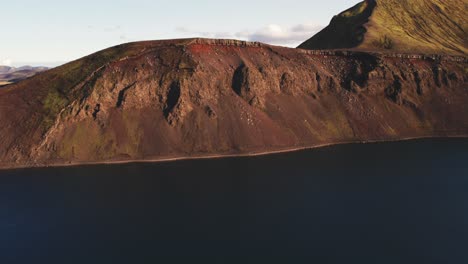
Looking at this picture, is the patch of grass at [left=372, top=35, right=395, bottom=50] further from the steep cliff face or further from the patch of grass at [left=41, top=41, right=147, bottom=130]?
the patch of grass at [left=41, top=41, right=147, bottom=130]

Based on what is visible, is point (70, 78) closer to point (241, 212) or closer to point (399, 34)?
point (241, 212)

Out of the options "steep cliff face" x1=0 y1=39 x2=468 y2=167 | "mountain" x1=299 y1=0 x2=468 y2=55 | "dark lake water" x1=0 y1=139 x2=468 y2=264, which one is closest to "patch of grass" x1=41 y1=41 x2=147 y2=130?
"steep cliff face" x1=0 y1=39 x2=468 y2=167

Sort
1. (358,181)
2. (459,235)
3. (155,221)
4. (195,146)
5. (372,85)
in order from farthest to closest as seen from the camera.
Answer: (372,85) < (195,146) < (358,181) < (155,221) < (459,235)

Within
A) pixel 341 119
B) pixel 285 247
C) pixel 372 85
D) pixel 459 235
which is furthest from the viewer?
pixel 372 85

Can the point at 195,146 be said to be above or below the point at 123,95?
below

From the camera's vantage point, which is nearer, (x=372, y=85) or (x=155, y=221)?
(x=155, y=221)

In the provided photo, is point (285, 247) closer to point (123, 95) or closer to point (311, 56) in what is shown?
point (123, 95)

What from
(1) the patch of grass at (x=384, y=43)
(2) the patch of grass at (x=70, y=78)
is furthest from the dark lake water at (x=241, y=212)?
(1) the patch of grass at (x=384, y=43)

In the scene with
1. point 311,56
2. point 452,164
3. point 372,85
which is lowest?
point 452,164

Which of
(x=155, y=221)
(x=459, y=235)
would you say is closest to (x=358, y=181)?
(x=459, y=235)
